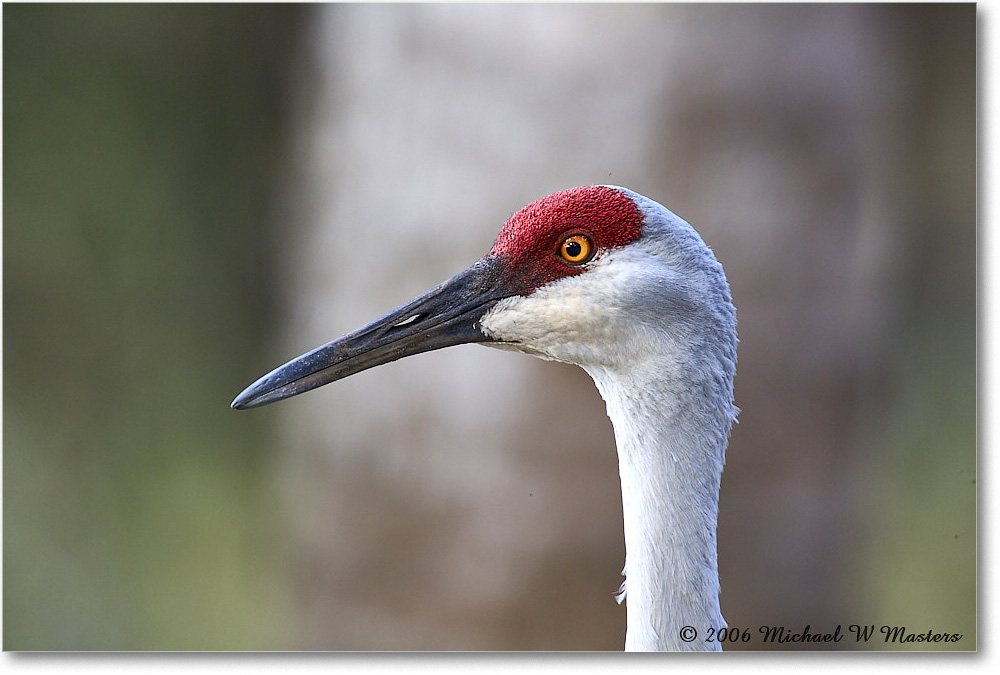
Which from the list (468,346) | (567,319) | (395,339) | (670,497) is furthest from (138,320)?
(670,497)

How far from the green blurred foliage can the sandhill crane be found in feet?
4.18

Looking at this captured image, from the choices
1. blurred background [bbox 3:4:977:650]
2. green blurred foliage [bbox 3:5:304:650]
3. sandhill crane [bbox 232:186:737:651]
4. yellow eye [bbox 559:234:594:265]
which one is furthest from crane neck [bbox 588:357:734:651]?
green blurred foliage [bbox 3:5:304:650]

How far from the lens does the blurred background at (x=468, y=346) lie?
2.15 meters

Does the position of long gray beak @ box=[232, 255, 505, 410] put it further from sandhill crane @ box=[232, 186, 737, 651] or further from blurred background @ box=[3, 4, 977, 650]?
blurred background @ box=[3, 4, 977, 650]

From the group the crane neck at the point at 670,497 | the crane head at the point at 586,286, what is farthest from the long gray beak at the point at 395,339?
the crane neck at the point at 670,497

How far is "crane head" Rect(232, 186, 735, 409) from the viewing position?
1.26 m

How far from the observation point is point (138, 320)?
253cm

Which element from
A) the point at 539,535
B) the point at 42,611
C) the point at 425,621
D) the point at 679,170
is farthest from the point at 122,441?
the point at 679,170

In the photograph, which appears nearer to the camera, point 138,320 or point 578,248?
point 578,248

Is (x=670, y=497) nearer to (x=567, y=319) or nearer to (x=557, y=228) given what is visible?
(x=567, y=319)

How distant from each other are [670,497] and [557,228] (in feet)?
1.32

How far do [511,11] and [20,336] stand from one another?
1.38 metres

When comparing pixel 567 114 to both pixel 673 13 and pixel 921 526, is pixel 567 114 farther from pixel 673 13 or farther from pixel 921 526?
pixel 921 526

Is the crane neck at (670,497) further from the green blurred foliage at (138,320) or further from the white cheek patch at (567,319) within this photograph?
the green blurred foliage at (138,320)
